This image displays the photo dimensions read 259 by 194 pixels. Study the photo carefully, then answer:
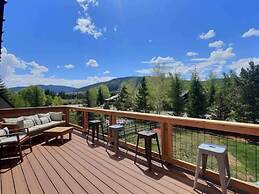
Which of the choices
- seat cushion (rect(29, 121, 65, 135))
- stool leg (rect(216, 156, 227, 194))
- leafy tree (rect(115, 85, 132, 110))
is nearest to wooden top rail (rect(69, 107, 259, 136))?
stool leg (rect(216, 156, 227, 194))

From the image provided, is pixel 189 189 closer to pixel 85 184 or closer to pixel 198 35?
pixel 85 184

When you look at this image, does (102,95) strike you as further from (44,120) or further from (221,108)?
(44,120)

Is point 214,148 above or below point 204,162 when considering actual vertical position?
above

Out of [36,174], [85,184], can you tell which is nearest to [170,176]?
[85,184]

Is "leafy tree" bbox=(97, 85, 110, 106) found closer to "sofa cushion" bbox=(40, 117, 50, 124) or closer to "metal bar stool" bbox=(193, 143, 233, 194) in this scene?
"sofa cushion" bbox=(40, 117, 50, 124)

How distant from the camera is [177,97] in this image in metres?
26.6

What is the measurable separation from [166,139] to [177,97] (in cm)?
2305

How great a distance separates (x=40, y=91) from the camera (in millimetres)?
36188

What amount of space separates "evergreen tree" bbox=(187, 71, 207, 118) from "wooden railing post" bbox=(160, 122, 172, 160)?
21083mm

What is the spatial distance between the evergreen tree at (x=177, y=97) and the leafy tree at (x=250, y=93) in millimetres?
6534

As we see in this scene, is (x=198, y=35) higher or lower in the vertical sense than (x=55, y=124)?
higher

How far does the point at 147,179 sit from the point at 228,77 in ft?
91.8

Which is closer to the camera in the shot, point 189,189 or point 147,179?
point 189,189

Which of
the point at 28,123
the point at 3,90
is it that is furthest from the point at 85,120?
the point at 3,90
